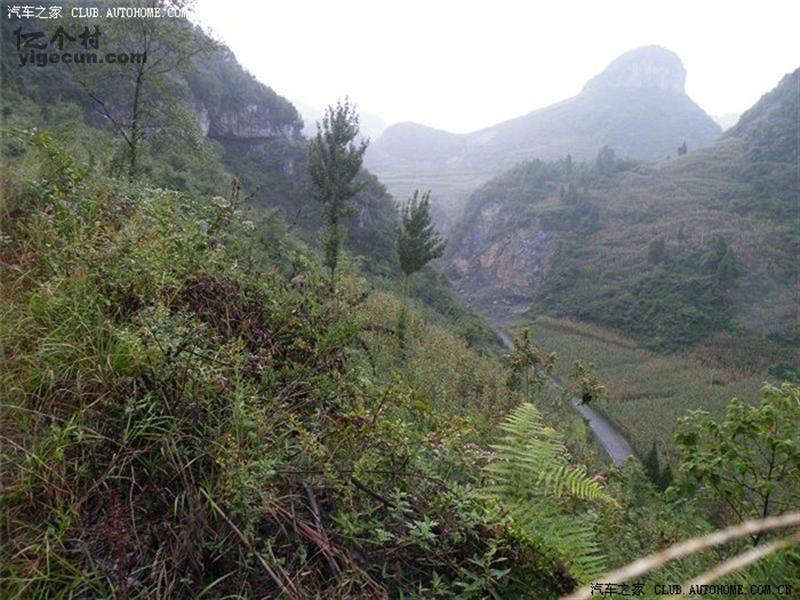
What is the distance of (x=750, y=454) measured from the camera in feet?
9.34

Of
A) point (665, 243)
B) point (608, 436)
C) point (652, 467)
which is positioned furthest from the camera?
point (665, 243)

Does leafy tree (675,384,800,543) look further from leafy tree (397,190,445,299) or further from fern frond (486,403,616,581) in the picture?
leafy tree (397,190,445,299)

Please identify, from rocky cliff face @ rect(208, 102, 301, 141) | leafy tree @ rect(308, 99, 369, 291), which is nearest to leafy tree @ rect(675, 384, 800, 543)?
leafy tree @ rect(308, 99, 369, 291)

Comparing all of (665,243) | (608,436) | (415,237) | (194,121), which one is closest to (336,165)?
(415,237)

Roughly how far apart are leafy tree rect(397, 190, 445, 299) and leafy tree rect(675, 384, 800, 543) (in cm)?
1292

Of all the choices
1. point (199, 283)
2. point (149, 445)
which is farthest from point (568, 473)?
point (199, 283)

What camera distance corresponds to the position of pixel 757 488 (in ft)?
8.82

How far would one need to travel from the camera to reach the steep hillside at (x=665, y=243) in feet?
182

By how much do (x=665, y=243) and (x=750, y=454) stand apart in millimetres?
75936

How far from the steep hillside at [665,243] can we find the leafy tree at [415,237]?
4198 cm

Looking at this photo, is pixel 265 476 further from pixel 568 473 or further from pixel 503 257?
pixel 503 257

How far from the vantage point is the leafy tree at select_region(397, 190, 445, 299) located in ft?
52.4

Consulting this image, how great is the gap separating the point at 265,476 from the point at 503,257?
90.8m

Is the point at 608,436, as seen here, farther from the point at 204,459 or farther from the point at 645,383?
the point at 204,459
